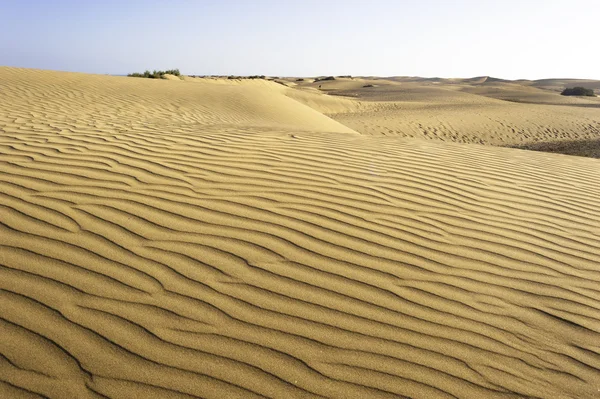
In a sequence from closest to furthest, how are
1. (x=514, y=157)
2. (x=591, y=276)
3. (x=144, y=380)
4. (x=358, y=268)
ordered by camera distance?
1. (x=144, y=380)
2. (x=358, y=268)
3. (x=591, y=276)
4. (x=514, y=157)

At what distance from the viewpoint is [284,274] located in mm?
2389

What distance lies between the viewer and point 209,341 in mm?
1915

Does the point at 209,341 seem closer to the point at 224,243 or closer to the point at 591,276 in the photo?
the point at 224,243

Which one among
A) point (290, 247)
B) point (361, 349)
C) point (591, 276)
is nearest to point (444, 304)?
point (361, 349)

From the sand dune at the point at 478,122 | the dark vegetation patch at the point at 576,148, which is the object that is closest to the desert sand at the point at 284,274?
the dark vegetation patch at the point at 576,148

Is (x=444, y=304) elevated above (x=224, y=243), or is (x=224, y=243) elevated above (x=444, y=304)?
(x=224, y=243)

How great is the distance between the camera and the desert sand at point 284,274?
181 cm

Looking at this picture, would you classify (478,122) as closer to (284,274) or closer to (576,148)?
(576,148)

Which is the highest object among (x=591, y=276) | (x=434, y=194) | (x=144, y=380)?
(x=434, y=194)

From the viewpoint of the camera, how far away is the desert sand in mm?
1813

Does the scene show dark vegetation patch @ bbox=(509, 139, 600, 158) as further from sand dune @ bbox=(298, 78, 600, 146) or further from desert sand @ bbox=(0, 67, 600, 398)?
desert sand @ bbox=(0, 67, 600, 398)

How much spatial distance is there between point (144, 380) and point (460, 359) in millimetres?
1342

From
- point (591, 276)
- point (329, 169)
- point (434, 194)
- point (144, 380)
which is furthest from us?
point (329, 169)

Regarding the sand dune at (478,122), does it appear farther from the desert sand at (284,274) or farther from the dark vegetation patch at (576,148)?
the desert sand at (284,274)
